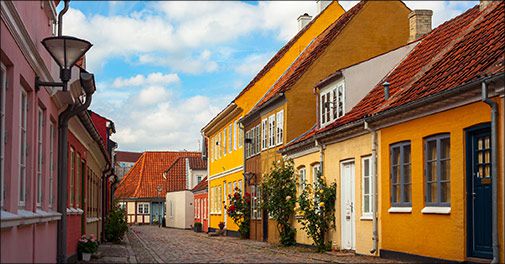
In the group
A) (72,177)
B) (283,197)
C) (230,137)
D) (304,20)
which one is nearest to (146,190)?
(230,137)

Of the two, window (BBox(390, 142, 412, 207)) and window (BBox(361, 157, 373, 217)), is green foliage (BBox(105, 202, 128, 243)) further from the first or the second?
window (BBox(390, 142, 412, 207))

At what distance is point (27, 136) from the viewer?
10414mm

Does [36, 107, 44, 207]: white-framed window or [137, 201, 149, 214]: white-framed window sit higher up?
[36, 107, 44, 207]: white-framed window

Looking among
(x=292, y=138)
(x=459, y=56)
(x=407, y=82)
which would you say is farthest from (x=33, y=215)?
(x=292, y=138)

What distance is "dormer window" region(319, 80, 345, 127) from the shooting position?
21906 mm

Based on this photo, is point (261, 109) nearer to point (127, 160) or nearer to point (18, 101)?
point (18, 101)

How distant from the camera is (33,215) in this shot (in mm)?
10055

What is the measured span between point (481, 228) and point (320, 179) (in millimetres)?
8686

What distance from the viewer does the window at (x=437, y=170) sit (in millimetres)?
14336

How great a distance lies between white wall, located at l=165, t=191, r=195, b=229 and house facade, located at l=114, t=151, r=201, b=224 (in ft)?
22.8

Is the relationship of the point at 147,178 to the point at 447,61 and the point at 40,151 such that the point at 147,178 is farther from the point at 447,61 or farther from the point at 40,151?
the point at 40,151

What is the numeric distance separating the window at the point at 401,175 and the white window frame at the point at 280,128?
10.7 metres

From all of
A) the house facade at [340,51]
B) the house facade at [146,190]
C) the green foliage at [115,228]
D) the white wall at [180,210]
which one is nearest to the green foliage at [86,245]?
the house facade at [340,51]

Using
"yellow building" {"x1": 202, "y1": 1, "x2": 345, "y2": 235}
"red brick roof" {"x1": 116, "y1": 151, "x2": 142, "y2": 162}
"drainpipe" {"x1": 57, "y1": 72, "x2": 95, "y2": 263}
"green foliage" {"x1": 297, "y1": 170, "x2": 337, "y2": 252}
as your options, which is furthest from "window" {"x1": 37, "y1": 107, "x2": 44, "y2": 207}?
"red brick roof" {"x1": 116, "y1": 151, "x2": 142, "y2": 162}
